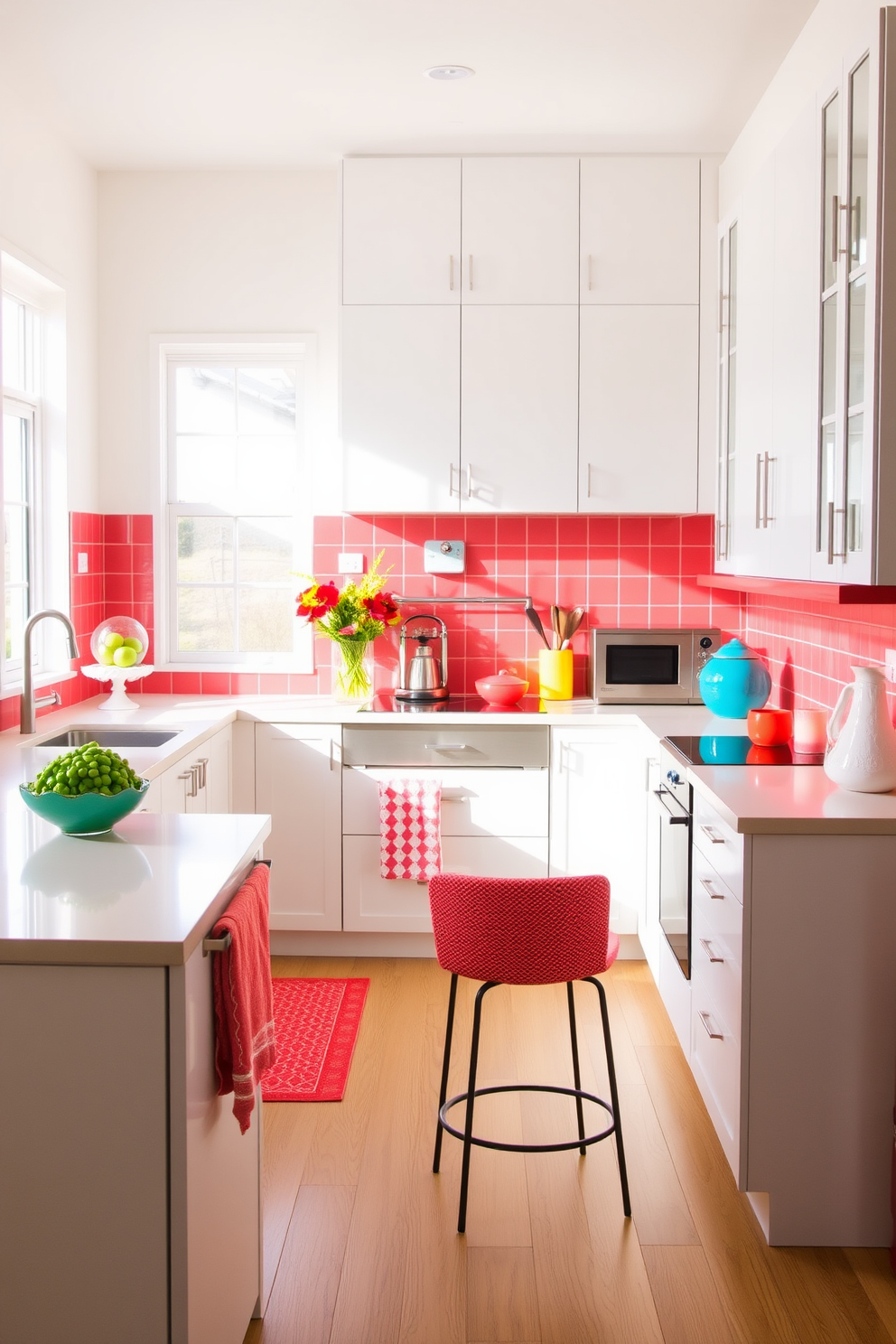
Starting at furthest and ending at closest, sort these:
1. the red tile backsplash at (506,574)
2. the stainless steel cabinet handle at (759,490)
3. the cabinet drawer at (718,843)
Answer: the red tile backsplash at (506,574) < the stainless steel cabinet handle at (759,490) < the cabinet drawer at (718,843)

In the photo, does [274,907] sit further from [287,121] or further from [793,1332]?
[287,121]

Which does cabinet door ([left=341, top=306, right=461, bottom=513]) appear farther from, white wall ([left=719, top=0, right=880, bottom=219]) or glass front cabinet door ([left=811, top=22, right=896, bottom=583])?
glass front cabinet door ([left=811, top=22, right=896, bottom=583])

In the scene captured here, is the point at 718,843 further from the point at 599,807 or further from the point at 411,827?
the point at 411,827

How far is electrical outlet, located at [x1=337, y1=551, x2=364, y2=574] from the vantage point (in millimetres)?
4602

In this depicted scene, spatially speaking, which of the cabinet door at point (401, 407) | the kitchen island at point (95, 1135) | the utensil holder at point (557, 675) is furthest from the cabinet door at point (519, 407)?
the kitchen island at point (95, 1135)

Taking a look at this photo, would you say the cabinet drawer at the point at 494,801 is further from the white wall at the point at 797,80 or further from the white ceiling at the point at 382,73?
the white ceiling at the point at 382,73

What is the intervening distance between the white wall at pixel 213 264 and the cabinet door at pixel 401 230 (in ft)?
1.17

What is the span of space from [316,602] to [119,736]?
2.87 feet

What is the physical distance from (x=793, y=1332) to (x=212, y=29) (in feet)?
11.1

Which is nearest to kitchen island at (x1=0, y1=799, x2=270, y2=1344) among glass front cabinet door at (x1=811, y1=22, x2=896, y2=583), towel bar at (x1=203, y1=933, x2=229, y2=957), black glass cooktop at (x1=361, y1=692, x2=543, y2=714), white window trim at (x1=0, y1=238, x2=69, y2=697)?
towel bar at (x1=203, y1=933, x2=229, y2=957)

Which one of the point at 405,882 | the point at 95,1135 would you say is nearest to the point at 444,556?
the point at 405,882

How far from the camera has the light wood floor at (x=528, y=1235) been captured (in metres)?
2.23

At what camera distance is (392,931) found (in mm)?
4137

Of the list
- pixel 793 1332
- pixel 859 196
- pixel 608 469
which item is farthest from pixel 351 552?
pixel 793 1332
